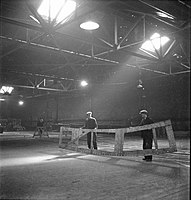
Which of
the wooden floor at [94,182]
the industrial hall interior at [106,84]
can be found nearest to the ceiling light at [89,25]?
the industrial hall interior at [106,84]

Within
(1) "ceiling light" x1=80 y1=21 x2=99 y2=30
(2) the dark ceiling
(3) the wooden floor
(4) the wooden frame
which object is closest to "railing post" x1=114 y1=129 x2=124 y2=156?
(4) the wooden frame

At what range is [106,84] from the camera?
17.6 metres

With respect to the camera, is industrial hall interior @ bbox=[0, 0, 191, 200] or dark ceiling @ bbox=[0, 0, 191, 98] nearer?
industrial hall interior @ bbox=[0, 0, 191, 200]

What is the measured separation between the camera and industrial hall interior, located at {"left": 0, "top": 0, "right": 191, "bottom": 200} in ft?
14.0

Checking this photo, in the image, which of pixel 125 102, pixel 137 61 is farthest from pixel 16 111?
pixel 137 61

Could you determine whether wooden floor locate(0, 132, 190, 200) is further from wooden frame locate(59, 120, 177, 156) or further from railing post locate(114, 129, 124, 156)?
railing post locate(114, 129, 124, 156)

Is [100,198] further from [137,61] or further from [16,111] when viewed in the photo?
[16,111]

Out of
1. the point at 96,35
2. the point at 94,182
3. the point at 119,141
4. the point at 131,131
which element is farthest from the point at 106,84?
the point at 94,182

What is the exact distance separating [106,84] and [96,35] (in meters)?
8.84

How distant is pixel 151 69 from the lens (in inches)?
565

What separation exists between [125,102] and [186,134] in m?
6.13

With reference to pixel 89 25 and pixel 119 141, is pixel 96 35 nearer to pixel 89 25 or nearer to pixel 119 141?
pixel 89 25

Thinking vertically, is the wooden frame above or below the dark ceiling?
below

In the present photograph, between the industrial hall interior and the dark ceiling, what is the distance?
1.3 inches
